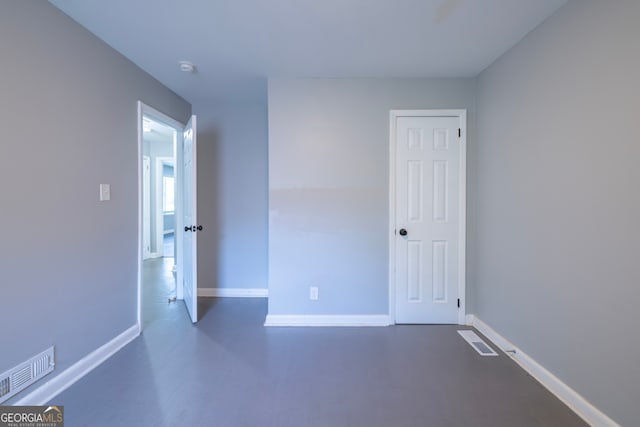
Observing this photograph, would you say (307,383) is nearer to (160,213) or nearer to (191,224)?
(191,224)

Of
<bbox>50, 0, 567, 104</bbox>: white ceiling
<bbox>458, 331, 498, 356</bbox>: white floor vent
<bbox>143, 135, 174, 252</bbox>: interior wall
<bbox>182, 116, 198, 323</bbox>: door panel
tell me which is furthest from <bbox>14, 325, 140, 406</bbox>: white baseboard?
<bbox>143, 135, 174, 252</bbox>: interior wall

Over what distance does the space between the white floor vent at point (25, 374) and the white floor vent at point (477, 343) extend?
10.1 ft

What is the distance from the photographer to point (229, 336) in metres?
2.58

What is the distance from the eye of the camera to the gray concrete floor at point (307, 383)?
5.25ft

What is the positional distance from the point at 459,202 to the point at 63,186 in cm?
323

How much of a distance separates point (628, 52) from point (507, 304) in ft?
5.95

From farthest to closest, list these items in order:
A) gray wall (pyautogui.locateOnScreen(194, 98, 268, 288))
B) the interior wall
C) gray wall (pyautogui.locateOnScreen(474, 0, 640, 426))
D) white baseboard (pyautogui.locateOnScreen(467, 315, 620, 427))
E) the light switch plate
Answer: the interior wall, gray wall (pyautogui.locateOnScreen(194, 98, 268, 288)), the light switch plate, white baseboard (pyautogui.locateOnScreen(467, 315, 620, 427)), gray wall (pyautogui.locateOnScreen(474, 0, 640, 426))

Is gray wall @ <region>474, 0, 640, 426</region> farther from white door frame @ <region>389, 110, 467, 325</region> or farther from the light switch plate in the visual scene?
the light switch plate

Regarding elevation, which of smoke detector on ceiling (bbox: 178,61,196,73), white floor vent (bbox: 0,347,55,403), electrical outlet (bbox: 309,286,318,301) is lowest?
white floor vent (bbox: 0,347,55,403)

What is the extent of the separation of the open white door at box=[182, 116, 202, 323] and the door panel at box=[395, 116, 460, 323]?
2.02 meters

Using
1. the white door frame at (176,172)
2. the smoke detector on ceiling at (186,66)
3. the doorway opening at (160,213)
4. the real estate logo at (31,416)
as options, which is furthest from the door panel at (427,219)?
the real estate logo at (31,416)

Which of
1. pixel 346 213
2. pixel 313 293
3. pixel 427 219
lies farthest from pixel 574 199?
pixel 313 293

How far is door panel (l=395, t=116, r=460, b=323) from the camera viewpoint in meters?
2.80

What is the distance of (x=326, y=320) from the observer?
2826 mm
